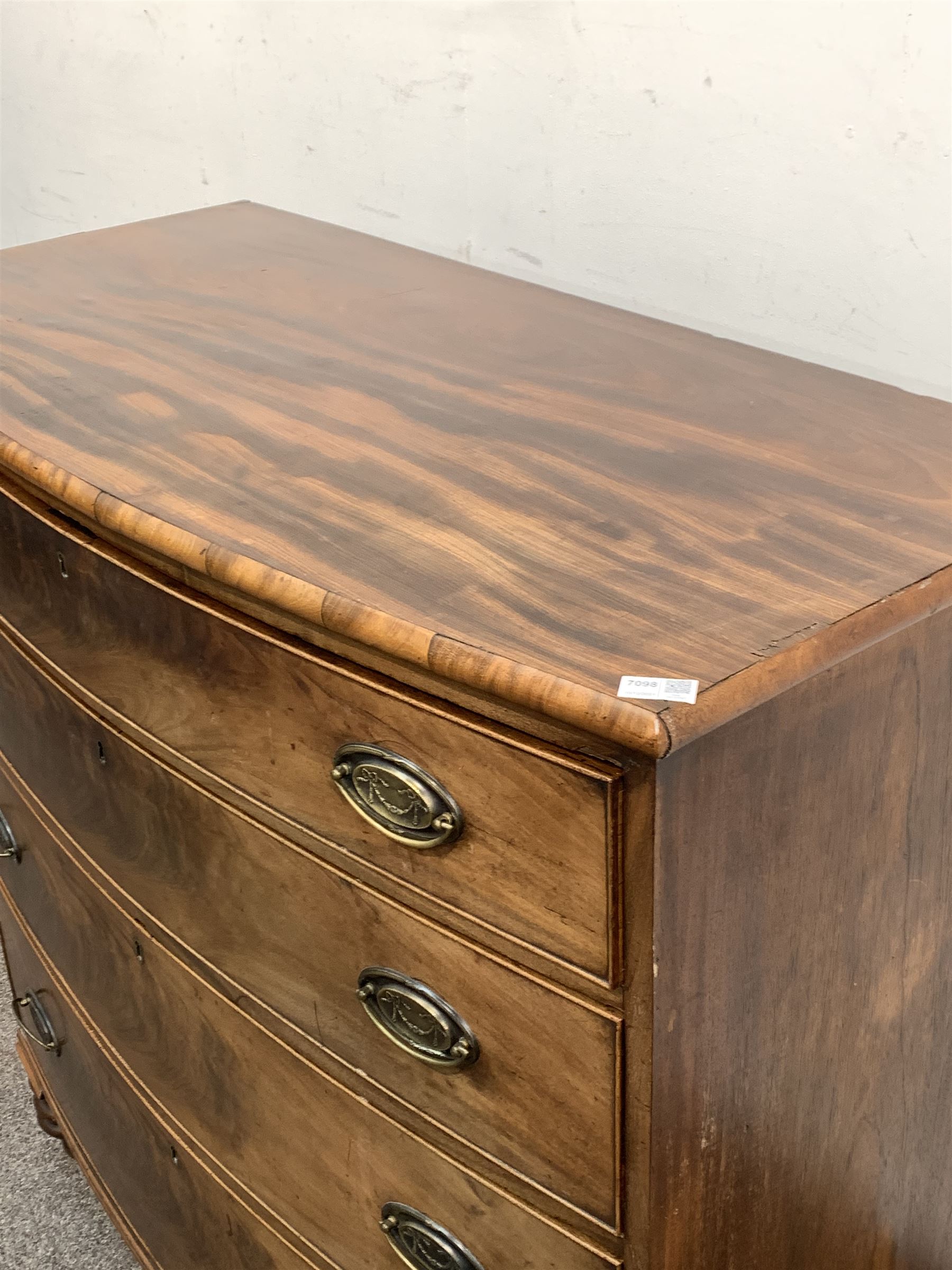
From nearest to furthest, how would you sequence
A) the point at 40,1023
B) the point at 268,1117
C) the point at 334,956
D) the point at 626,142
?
the point at 334,956, the point at 268,1117, the point at 626,142, the point at 40,1023

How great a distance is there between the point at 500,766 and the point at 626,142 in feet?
2.66

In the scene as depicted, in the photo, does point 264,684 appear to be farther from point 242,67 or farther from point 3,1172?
point 242,67

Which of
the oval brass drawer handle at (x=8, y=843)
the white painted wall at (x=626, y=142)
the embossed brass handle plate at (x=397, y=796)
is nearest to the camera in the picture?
the embossed brass handle plate at (x=397, y=796)

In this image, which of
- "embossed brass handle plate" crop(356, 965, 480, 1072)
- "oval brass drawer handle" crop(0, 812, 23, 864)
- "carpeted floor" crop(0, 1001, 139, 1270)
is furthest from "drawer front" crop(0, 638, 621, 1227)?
"carpeted floor" crop(0, 1001, 139, 1270)

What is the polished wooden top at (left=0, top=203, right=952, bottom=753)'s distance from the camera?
720 millimetres

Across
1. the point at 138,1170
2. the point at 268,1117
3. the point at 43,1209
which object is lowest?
the point at 43,1209

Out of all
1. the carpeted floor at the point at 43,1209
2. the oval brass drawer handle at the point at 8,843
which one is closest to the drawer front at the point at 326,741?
the oval brass drawer handle at the point at 8,843

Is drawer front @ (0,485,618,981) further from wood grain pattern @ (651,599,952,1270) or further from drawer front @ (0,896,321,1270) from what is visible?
drawer front @ (0,896,321,1270)

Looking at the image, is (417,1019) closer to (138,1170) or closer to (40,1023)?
(138,1170)

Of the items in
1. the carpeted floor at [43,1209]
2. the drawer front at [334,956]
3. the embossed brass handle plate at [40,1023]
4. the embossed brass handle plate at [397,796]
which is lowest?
the carpeted floor at [43,1209]

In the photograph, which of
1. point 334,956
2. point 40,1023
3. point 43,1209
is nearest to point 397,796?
point 334,956

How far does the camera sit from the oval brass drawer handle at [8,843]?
1.40m

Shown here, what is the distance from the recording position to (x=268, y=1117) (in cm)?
106

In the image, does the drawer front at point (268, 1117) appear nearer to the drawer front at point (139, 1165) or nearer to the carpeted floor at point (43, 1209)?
the drawer front at point (139, 1165)
